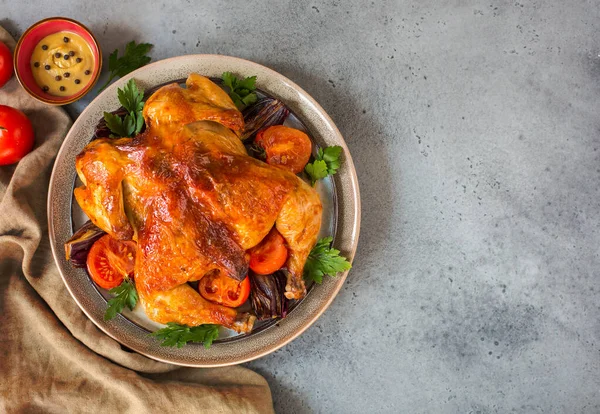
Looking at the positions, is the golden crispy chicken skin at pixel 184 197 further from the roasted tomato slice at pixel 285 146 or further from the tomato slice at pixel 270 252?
the roasted tomato slice at pixel 285 146

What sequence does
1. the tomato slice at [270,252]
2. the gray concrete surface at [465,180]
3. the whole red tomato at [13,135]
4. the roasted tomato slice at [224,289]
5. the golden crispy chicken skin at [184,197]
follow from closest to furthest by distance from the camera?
the golden crispy chicken skin at [184,197] → the tomato slice at [270,252] → the roasted tomato slice at [224,289] → the whole red tomato at [13,135] → the gray concrete surface at [465,180]

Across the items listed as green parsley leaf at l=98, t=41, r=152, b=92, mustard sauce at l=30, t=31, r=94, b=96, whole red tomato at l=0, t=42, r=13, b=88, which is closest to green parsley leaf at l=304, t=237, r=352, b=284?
green parsley leaf at l=98, t=41, r=152, b=92

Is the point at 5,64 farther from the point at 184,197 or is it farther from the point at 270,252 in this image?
the point at 270,252

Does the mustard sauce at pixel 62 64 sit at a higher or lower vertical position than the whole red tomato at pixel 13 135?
higher

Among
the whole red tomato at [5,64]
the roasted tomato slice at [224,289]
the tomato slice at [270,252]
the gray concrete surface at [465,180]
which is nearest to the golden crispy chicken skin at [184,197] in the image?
the tomato slice at [270,252]

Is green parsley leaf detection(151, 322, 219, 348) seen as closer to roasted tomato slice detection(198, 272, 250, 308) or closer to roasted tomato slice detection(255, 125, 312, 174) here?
roasted tomato slice detection(198, 272, 250, 308)

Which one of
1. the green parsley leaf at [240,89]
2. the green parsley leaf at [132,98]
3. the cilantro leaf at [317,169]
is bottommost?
the cilantro leaf at [317,169]

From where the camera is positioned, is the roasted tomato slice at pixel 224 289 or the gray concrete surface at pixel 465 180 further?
the gray concrete surface at pixel 465 180
